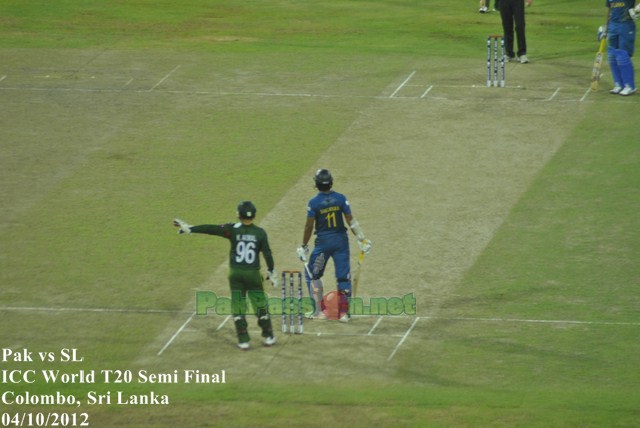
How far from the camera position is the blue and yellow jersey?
19.7 m

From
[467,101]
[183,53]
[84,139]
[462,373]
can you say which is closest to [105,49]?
[183,53]

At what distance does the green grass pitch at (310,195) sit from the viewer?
17.8 metres

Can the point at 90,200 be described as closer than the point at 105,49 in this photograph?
Yes

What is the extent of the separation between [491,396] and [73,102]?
58.7 feet

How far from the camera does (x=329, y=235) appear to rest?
19797mm

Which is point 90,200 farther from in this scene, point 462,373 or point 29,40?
point 29,40

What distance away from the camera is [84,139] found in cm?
2945

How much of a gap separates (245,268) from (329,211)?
5.58 feet

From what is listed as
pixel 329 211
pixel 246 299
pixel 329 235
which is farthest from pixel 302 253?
pixel 246 299

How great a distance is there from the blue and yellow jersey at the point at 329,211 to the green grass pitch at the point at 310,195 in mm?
1513

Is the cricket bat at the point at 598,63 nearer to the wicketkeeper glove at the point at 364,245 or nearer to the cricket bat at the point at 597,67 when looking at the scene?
the cricket bat at the point at 597,67

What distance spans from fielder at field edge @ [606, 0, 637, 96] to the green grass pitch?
2.45 ft

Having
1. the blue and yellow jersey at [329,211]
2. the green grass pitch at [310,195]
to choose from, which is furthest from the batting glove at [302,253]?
the green grass pitch at [310,195]

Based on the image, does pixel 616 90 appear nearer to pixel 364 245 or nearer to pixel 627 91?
pixel 627 91
